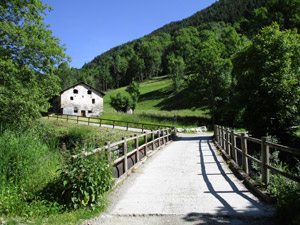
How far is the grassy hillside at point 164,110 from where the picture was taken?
39.5m

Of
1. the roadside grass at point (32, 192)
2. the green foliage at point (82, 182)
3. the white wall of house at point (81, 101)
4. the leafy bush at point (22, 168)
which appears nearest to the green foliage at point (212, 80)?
the white wall of house at point (81, 101)

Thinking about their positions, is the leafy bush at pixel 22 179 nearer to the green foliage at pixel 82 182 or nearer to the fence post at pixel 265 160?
the green foliage at pixel 82 182

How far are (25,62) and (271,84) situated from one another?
16668mm

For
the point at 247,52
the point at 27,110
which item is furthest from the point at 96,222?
the point at 247,52

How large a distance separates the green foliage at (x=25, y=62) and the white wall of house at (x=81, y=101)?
32.8 m

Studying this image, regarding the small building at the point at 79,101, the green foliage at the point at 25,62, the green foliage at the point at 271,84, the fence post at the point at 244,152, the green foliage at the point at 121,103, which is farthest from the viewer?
the green foliage at the point at 121,103

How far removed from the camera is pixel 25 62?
16.0 meters

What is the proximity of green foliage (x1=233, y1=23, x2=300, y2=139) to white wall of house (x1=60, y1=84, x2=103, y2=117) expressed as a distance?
36459 millimetres

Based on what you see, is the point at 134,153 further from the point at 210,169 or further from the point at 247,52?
the point at 247,52

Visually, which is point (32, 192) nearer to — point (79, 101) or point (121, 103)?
point (79, 101)

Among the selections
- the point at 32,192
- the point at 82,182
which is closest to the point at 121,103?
the point at 32,192

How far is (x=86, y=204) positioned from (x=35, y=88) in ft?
42.7

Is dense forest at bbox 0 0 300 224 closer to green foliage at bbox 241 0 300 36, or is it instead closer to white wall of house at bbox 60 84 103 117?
green foliage at bbox 241 0 300 36

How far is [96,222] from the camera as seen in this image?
13.2 feet
